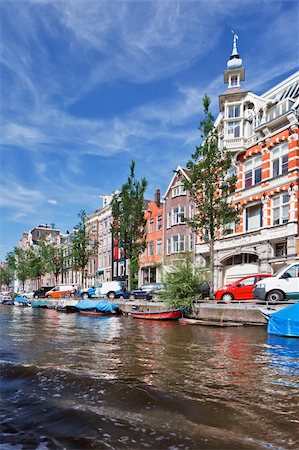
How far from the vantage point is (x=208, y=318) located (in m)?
23.7

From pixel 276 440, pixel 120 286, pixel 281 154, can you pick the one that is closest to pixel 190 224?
pixel 281 154

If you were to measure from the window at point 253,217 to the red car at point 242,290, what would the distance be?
10.2 meters

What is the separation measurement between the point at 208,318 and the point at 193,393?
53.6ft

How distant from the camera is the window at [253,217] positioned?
34244 mm

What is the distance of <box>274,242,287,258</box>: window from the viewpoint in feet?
102

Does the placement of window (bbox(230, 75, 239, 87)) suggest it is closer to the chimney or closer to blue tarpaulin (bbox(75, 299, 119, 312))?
the chimney

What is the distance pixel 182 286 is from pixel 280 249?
35.7 ft

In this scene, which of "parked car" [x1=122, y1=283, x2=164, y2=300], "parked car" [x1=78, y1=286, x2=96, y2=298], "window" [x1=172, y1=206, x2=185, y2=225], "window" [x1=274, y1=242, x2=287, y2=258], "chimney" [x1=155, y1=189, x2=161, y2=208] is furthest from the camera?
"chimney" [x1=155, y1=189, x2=161, y2=208]

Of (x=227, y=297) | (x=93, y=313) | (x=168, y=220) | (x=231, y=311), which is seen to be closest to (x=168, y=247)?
(x=168, y=220)

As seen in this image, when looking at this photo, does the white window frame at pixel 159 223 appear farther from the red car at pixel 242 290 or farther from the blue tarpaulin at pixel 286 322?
the blue tarpaulin at pixel 286 322

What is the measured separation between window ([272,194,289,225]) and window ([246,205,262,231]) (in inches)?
75.7

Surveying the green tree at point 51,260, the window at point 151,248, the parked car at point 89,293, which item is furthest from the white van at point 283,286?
the green tree at point 51,260

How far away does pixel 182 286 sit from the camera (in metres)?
25.3

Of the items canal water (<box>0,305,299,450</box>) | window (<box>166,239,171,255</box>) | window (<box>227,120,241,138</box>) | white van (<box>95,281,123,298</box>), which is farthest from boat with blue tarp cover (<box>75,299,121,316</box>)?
canal water (<box>0,305,299,450</box>)
